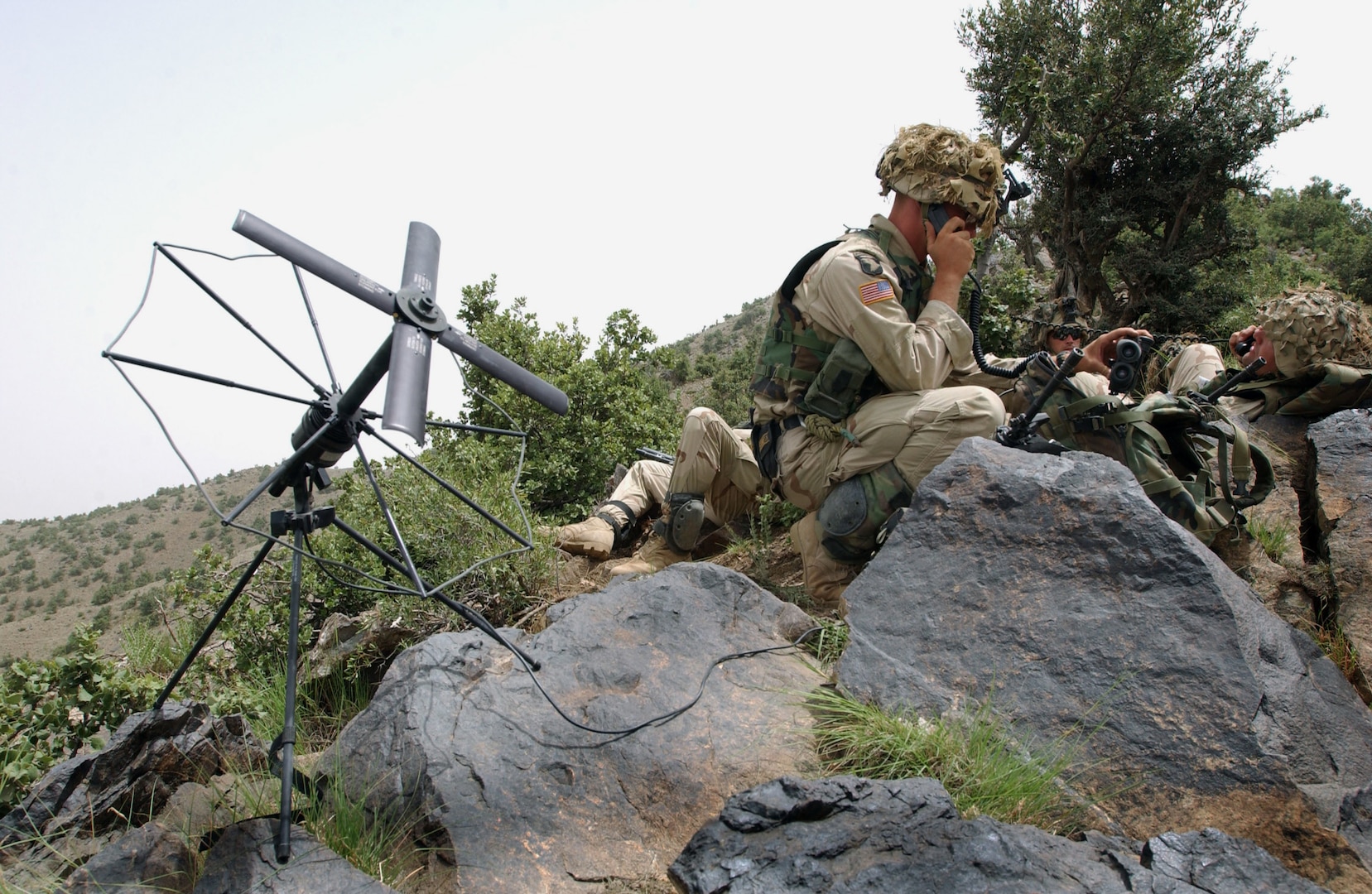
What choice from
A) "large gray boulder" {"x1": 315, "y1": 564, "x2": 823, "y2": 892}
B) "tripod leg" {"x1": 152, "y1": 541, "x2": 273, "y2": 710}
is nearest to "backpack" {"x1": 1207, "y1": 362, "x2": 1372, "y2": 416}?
"large gray boulder" {"x1": 315, "y1": 564, "x2": 823, "y2": 892}

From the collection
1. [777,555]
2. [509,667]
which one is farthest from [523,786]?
[777,555]

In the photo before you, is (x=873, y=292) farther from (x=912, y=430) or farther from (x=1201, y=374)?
(x=1201, y=374)

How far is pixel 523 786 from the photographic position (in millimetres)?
2760

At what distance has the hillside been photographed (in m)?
15.5

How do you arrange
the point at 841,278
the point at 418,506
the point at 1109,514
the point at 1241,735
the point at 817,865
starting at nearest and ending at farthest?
the point at 817,865 → the point at 1241,735 → the point at 1109,514 → the point at 841,278 → the point at 418,506

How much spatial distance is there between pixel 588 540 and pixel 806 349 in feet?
6.80

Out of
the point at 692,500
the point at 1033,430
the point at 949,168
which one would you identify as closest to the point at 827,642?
the point at 1033,430

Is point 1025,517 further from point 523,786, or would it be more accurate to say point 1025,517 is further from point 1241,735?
point 523,786

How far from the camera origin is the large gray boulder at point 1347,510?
361 centimetres

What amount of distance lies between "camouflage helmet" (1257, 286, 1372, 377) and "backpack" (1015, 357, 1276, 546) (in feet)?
2.61

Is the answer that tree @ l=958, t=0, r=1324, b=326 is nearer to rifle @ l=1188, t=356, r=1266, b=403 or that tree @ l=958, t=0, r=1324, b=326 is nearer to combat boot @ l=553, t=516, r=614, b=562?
rifle @ l=1188, t=356, r=1266, b=403

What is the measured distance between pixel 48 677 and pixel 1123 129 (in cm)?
1254

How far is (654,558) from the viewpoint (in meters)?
5.18

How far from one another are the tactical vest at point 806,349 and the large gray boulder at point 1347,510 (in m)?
2.09
